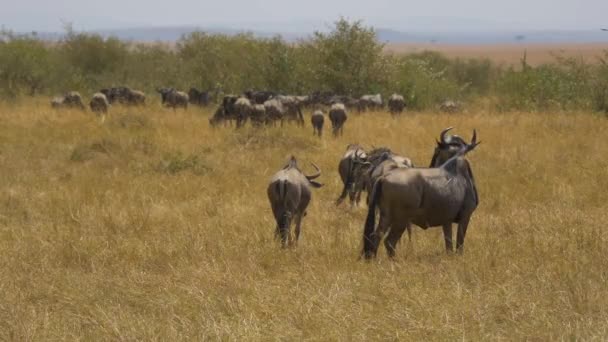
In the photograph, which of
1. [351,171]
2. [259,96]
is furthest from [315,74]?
[351,171]

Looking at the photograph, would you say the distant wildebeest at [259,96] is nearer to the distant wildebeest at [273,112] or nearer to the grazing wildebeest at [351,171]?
the distant wildebeest at [273,112]

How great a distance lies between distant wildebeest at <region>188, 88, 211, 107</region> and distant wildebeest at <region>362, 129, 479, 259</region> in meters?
21.2

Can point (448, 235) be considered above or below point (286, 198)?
below

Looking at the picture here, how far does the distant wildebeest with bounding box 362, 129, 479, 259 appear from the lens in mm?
6582

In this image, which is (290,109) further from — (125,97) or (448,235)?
(448,235)

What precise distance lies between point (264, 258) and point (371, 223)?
3.77 feet

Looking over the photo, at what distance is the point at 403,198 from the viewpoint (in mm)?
6555

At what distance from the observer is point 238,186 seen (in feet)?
37.9

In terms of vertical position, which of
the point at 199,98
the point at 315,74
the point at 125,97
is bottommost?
the point at 199,98

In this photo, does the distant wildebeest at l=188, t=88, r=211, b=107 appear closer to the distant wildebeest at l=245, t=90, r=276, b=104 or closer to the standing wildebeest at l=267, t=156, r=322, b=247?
the distant wildebeest at l=245, t=90, r=276, b=104

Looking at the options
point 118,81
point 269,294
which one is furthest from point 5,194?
point 118,81

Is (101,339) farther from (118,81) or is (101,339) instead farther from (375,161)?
(118,81)

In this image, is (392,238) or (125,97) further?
(125,97)

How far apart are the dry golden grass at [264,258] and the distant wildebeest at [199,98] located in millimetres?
13001
